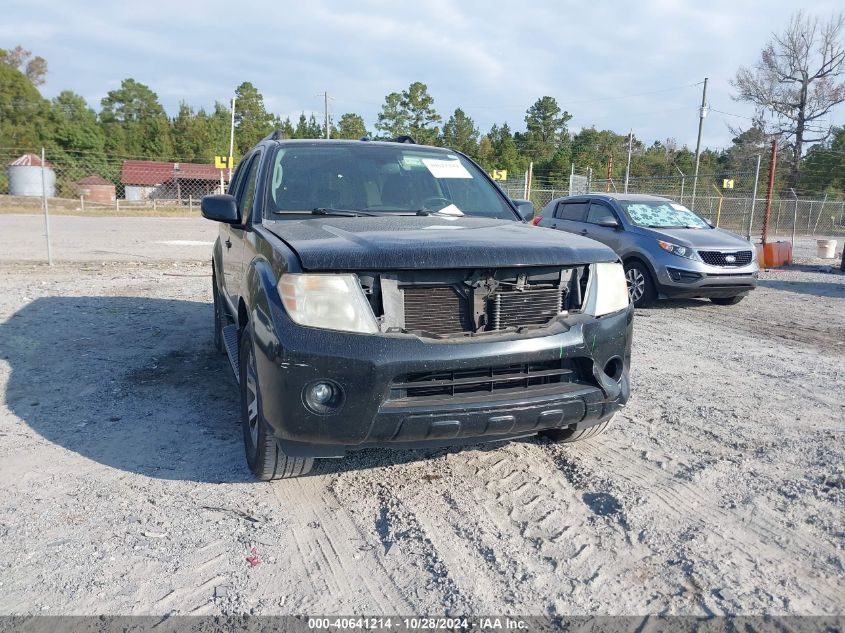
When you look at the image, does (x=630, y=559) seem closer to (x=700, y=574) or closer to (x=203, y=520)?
(x=700, y=574)

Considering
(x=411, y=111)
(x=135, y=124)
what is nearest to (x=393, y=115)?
(x=411, y=111)

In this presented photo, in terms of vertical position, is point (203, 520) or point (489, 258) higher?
point (489, 258)

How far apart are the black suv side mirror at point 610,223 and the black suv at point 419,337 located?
688 cm

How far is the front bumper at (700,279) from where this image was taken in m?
9.06

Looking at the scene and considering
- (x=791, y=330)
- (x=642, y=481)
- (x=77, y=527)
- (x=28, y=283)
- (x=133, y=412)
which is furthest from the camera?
(x=28, y=283)

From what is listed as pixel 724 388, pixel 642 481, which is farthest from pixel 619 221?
pixel 642 481

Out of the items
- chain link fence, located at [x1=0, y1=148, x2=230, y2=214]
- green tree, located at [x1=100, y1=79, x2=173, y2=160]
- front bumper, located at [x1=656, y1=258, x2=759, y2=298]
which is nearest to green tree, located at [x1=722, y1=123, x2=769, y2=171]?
chain link fence, located at [x1=0, y1=148, x2=230, y2=214]

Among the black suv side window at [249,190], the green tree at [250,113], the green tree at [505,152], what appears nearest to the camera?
the black suv side window at [249,190]

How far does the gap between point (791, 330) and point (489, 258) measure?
6.16m

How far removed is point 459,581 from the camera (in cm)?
259

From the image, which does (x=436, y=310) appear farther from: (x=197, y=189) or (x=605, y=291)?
(x=197, y=189)

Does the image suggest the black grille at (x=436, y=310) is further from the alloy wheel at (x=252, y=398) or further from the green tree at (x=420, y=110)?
the green tree at (x=420, y=110)

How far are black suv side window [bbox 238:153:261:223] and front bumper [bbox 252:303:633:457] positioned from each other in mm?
1333

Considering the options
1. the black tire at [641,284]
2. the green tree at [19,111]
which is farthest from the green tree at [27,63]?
the black tire at [641,284]
